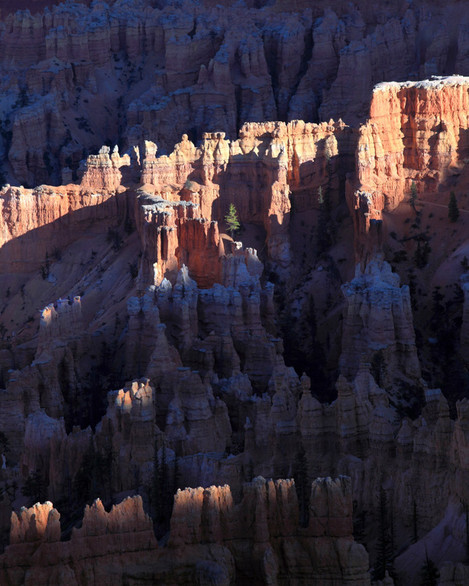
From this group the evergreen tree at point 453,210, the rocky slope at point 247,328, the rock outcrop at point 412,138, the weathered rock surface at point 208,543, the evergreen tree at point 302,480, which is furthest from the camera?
the rock outcrop at point 412,138

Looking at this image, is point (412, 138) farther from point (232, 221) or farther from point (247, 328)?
point (247, 328)

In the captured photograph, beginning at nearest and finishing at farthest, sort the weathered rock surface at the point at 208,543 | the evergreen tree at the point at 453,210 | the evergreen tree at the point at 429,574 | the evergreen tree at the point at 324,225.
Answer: the weathered rock surface at the point at 208,543 < the evergreen tree at the point at 429,574 < the evergreen tree at the point at 453,210 < the evergreen tree at the point at 324,225

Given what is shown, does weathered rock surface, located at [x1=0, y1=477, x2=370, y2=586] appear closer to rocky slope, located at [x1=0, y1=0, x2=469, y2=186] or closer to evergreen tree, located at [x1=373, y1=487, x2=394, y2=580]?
evergreen tree, located at [x1=373, y1=487, x2=394, y2=580]

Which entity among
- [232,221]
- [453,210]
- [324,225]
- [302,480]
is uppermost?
[232,221]

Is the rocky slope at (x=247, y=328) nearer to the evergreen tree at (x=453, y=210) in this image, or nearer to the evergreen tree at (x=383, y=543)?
the evergreen tree at (x=383, y=543)

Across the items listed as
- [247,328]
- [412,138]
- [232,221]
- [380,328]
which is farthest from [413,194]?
[247,328]

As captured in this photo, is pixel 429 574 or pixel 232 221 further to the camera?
pixel 232 221

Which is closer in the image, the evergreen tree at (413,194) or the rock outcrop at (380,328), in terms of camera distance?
the rock outcrop at (380,328)

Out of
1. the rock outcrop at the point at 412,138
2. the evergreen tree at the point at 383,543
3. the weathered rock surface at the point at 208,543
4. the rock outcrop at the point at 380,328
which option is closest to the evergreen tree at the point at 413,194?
the rock outcrop at the point at 412,138

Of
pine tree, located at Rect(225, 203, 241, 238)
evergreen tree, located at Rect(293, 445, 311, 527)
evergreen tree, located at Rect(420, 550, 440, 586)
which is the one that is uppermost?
pine tree, located at Rect(225, 203, 241, 238)

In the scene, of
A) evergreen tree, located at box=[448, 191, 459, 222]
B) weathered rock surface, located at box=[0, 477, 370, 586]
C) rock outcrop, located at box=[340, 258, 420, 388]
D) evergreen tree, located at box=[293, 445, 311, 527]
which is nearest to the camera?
weathered rock surface, located at box=[0, 477, 370, 586]

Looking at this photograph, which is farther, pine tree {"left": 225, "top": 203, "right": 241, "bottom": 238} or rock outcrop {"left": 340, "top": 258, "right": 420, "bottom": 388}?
pine tree {"left": 225, "top": 203, "right": 241, "bottom": 238}

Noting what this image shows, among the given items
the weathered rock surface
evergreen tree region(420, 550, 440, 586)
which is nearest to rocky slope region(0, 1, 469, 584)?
the weathered rock surface

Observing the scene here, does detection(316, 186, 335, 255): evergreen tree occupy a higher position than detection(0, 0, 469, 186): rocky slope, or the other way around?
detection(0, 0, 469, 186): rocky slope
